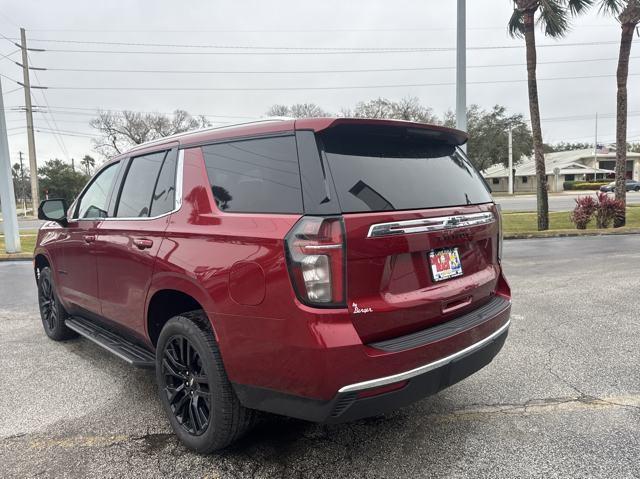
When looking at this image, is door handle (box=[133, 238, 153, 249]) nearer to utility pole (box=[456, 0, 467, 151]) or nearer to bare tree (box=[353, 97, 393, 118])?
utility pole (box=[456, 0, 467, 151])

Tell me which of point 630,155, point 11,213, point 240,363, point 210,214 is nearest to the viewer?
point 240,363

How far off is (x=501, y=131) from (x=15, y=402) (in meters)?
64.7

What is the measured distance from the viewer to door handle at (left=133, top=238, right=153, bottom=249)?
9.87ft

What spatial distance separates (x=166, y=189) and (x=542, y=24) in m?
15.0

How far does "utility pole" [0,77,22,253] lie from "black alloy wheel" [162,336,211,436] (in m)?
11.3

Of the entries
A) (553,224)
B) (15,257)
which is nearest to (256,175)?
(15,257)

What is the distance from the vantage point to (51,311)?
505 cm

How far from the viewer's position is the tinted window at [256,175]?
2328mm

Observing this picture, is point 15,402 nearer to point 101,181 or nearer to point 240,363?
point 101,181

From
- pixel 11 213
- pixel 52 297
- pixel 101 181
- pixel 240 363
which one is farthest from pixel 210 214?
pixel 11 213

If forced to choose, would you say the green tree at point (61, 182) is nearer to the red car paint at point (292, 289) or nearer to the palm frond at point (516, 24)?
the palm frond at point (516, 24)

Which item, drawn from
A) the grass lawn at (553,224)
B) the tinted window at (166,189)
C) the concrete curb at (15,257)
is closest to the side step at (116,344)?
the tinted window at (166,189)

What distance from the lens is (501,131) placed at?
199 feet

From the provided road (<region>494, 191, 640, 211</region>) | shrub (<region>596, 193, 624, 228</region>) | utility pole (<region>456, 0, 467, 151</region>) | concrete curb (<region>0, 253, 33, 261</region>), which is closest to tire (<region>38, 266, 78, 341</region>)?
concrete curb (<region>0, 253, 33, 261</region>)
